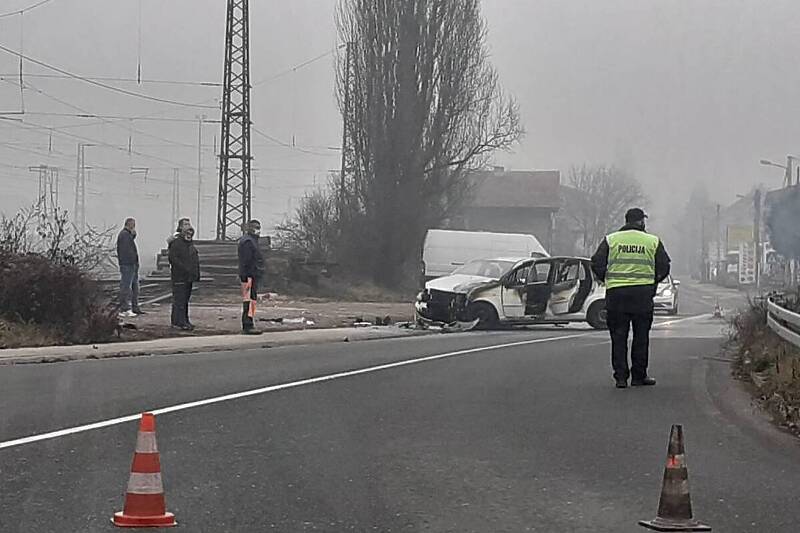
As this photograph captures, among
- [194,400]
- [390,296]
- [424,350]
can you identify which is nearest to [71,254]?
[424,350]

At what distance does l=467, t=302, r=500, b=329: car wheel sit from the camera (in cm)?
2402

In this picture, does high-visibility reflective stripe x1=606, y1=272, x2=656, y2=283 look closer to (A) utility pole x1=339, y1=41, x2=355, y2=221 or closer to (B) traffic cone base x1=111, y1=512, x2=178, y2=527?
(B) traffic cone base x1=111, y1=512, x2=178, y2=527

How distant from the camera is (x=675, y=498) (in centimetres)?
620

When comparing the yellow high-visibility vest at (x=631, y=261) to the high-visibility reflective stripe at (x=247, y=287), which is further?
the high-visibility reflective stripe at (x=247, y=287)

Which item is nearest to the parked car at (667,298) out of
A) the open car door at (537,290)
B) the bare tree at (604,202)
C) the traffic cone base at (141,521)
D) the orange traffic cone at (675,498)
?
the open car door at (537,290)

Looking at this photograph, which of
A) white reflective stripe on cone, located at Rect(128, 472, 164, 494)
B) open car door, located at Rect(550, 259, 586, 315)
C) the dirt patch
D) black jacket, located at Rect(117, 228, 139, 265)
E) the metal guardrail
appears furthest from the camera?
open car door, located at Rect(550, 259, 586, 315)

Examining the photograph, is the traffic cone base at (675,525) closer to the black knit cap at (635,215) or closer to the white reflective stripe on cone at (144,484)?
the white reflective stripe on cone at (144,484)

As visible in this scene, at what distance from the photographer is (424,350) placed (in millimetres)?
17203

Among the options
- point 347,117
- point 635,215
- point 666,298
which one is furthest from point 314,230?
point 635,215

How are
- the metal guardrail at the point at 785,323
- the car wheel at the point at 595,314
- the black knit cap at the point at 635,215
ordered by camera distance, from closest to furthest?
the black knit cap at the point at 635,215 < the metal guardrail at the point at 785,323 < the car wheel at the point at 595,314

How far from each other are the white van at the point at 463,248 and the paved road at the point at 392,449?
24.5m

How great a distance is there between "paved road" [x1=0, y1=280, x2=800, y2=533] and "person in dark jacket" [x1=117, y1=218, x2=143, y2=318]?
23.6 feet

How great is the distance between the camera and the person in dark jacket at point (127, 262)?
21.5 meters

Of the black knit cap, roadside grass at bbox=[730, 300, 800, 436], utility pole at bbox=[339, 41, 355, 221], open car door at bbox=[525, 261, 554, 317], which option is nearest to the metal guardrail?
roadside grass at bbox=[730, 300, 800, 436]
